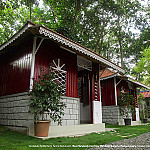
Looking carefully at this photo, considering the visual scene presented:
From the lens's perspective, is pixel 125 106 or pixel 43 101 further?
pixel 125 106

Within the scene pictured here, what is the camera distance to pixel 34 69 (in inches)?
212

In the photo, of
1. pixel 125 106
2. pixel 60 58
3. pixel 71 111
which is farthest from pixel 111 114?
pixel 60 58

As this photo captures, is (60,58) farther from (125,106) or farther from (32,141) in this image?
(125,106)

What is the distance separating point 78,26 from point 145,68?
6.74 m

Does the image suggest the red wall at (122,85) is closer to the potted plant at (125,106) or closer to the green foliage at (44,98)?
the potted plant at (125,106)

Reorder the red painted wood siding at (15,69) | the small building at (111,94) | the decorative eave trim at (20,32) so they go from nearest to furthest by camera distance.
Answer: the decorative eave trim at (20,32) → the red painted wood siding at (15,69) → the small building at (111,94)

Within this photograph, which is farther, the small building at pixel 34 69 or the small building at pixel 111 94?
the small building at pixel 111 94

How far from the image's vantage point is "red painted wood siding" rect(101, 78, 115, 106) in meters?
10.9

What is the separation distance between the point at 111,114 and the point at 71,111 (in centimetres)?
534

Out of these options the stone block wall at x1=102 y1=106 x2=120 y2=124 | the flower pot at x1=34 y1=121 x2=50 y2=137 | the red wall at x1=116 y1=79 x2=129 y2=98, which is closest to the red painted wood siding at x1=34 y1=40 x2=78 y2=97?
the flower pot at x1=34 y1=121 x2=50 y2=137

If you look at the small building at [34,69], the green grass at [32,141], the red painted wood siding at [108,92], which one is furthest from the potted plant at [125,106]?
the green grass at [32,141]

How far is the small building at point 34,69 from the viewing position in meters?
5.16

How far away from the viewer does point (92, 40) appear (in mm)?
14836

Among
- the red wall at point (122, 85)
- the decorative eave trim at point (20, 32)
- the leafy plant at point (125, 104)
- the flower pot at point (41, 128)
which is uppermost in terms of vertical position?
the decorative eave trim at point (20, 32)
